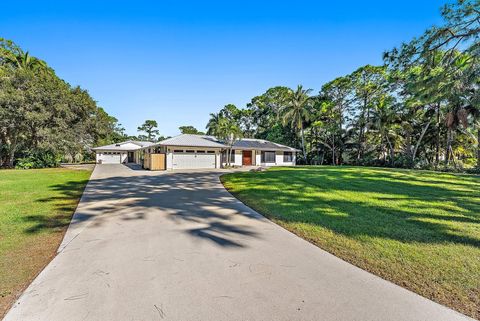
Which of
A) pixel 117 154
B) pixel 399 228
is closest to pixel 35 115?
pixel 117 154

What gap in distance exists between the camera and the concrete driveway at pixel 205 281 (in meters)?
2.35

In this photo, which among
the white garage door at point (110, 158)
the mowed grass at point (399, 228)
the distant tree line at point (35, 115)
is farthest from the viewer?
the white garage door at point (110, 158)

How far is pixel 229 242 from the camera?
4.26 meters

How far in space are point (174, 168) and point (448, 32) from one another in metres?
19.5

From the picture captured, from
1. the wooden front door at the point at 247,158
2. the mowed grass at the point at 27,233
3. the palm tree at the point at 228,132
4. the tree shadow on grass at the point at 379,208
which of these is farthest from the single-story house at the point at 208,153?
the tree shadow on grass at the point at 379,208

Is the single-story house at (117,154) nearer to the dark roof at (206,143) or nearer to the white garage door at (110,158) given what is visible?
the white garage door at (110,158)

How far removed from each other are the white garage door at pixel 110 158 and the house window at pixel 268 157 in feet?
76.0

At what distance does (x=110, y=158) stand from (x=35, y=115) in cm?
1553

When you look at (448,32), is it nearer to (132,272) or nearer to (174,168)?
(132,272)

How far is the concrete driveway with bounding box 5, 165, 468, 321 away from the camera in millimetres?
2350

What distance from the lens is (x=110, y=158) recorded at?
116 feet

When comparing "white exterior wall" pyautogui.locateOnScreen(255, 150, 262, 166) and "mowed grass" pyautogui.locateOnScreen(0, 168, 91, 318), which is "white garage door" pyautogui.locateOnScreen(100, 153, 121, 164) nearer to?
"white exterior wall" pyautogui.locateOnScreen(255, 150, 262, 166)

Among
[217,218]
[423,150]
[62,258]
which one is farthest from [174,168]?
[423,150]

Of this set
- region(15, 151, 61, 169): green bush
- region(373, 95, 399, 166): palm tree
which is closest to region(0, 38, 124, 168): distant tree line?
region(15, 151, 61, 169): green bush
